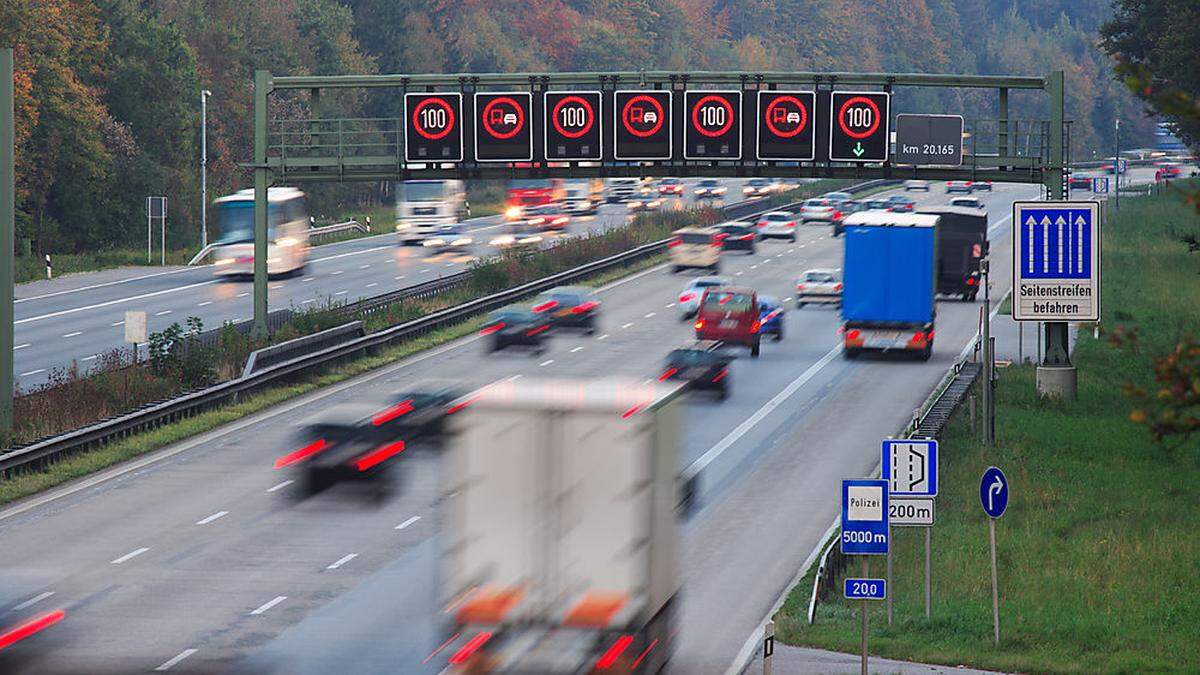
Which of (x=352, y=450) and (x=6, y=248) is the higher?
(x=6, y=248)

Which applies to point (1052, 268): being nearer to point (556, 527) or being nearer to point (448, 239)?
point (556, 527)

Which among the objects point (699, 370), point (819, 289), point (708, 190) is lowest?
point (699, 370)

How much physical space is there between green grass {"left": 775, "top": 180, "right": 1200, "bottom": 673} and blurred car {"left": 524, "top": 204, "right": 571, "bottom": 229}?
50.9 m

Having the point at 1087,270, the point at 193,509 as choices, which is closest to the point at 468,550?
the point at 193,509

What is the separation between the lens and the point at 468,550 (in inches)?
707

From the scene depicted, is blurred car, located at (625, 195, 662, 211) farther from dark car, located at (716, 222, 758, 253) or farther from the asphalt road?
the asphalt road

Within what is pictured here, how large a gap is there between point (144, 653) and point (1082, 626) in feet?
41.8

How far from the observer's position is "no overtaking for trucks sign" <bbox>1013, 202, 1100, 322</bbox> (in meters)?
43.8

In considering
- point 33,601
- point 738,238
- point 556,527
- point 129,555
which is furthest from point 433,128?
point 738,238

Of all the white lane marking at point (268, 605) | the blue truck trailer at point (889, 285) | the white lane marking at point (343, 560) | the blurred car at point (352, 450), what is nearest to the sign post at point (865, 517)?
the blurred car at point (352, 450)

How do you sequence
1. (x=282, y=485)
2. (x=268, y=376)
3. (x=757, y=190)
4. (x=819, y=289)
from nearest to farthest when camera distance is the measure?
(x=282, y=485) → (x=268, y=376) → (x=819, y=289) → (x=757, y=190)

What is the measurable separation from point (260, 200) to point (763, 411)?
51.3ft

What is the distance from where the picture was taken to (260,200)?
51.0 metres

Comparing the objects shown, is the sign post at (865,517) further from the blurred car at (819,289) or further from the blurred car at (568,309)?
the blurred car at (819,289)
